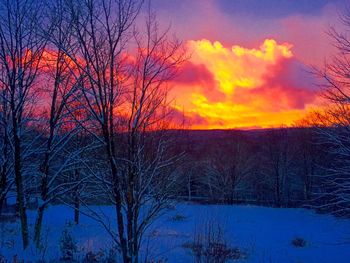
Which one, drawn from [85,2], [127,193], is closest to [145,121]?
[127,193]

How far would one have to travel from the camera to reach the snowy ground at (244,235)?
1120 centimetres

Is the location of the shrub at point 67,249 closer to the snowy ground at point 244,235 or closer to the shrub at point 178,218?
the snowy ground at point 244,235

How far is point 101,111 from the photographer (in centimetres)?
481

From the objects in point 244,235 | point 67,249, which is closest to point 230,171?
point 244,235

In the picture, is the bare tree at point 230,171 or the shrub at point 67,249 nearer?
the shrub at point 67,249

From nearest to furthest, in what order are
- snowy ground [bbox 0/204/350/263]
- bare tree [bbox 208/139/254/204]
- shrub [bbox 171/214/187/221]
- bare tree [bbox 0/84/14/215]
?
bare tree [bbox 0/84/14/215] → snowy ground [bbox 0/204/350/263] → shrub [bbox 171/214/187/221] → bare tree [bbox 208/139/254/204]

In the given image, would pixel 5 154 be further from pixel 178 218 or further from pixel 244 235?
pixel 178 218

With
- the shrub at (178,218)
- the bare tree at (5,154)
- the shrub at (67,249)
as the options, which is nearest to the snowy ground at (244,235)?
the shrub at (178,218)

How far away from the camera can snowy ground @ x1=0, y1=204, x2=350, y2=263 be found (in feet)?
36.7

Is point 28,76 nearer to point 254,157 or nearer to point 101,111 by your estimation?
point 101,111

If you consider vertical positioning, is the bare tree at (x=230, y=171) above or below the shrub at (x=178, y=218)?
above

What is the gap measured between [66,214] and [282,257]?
49.6ft

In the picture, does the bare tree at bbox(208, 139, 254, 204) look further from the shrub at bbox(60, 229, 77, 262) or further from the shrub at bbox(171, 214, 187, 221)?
the shrub at bbox(60, 229, 77, 262)

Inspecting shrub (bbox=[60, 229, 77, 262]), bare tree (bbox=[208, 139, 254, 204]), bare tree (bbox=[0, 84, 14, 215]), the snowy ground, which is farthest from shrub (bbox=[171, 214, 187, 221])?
bare tree (bbox=[208, 139, 254, 204])
